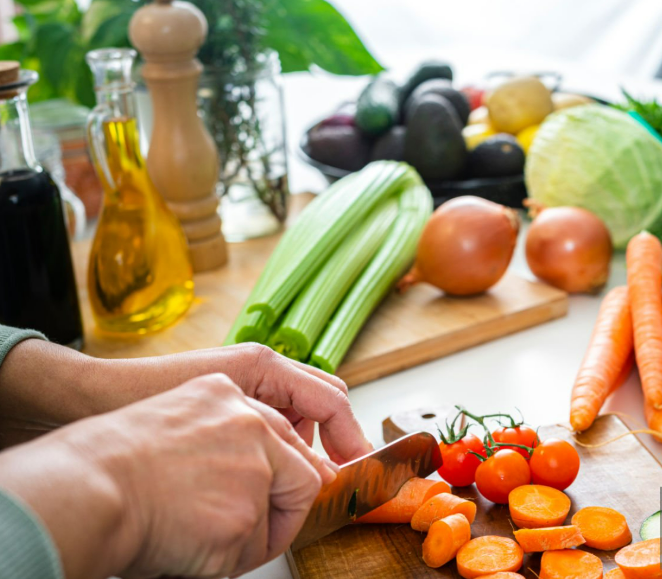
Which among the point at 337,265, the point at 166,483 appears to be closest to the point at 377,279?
the point at 337,265

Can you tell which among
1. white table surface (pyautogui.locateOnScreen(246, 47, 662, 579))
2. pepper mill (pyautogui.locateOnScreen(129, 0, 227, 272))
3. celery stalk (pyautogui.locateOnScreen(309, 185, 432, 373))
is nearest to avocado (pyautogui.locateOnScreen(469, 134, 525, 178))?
celery stalk (pyautogui.locateOnScreen(309, 185, 432, 373))

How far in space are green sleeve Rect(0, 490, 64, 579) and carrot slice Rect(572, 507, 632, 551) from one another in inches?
21.7

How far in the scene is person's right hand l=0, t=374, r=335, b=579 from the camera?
57 centimetres

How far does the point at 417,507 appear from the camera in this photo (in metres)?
0.89

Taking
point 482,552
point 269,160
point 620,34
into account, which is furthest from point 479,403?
point 620,34

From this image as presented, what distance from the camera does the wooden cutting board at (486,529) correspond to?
2.74 feet

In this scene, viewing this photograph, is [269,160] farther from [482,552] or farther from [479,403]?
[482,552]

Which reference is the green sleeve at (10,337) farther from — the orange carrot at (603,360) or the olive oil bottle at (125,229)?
the orange carrot at (603,360)

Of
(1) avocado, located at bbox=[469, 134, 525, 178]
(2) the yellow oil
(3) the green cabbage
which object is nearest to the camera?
(2) the yellow oil

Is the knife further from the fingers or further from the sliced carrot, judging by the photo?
the sliced carrot

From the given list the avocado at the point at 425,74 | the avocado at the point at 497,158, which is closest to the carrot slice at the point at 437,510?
the avocado at the point at 497,158

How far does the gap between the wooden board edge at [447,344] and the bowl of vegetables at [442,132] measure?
14.2 inches

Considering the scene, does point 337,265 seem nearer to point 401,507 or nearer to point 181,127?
point 181,127

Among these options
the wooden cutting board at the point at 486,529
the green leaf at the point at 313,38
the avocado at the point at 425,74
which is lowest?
the wooden cutting board at the point at 486,529
